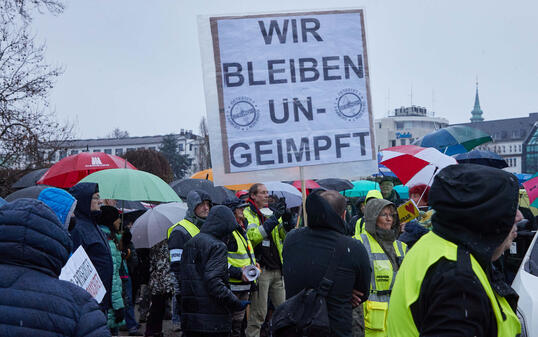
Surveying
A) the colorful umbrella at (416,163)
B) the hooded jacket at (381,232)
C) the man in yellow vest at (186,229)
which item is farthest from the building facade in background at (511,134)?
the hooded jacket at (381,232)

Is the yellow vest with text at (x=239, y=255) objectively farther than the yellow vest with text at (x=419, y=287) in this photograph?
Yes

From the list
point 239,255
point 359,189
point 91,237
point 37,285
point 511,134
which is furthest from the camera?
point 511,134

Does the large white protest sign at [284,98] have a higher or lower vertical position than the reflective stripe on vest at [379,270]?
higher

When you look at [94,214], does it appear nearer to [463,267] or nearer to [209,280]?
[209,280]

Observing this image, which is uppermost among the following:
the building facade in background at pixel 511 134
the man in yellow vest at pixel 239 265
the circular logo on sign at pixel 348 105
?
the circular logo on sign at pixel 348 105

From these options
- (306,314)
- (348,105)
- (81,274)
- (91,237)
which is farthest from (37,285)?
(348,105)

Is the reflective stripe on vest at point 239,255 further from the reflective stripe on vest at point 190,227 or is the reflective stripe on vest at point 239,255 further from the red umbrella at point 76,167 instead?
the red umbrella at point 76,167

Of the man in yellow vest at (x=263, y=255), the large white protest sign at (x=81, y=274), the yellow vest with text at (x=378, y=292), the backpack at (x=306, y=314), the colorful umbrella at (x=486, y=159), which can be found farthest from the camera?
the colorful umbrella at (x=486, y=159)

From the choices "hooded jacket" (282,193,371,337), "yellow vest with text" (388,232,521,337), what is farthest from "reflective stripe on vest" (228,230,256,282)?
"yellow vest with text" (388,232,521,337)

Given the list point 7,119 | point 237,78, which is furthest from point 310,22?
point 7,119

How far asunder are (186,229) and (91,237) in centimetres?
185

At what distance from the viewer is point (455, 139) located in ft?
39.6

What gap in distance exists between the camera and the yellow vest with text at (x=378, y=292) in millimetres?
5289

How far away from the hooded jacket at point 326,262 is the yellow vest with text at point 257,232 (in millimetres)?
3214
